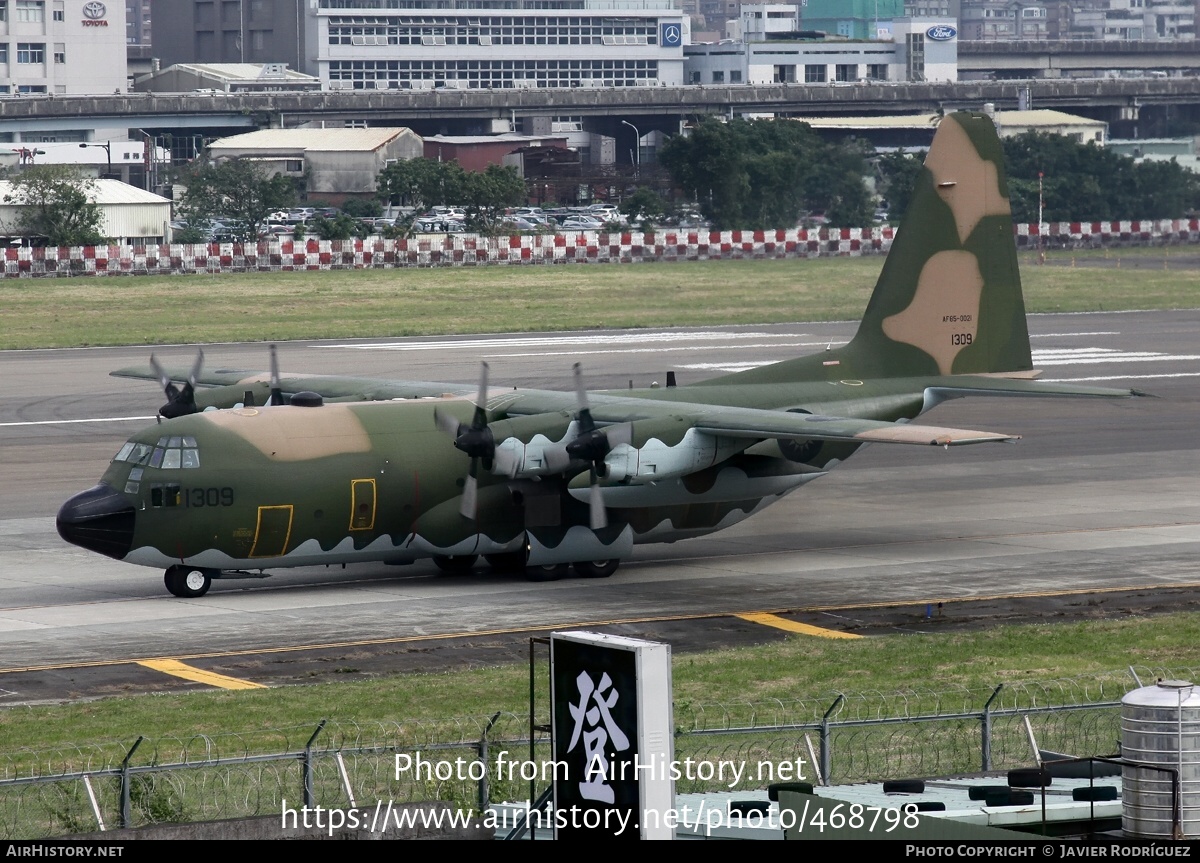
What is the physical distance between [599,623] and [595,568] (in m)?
4.32

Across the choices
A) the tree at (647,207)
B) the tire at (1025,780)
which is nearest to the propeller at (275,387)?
the tire at (1025,780)

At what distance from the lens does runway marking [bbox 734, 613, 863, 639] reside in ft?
93.7

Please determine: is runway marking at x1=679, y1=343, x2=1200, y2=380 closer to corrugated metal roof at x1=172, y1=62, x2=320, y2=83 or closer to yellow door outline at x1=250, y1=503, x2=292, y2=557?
yellow door outline at x1=250, y1=503, x2=292, y2=557

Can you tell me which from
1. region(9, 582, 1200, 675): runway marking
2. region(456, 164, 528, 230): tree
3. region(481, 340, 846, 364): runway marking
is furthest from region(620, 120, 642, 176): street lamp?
region(9, 582, 1200, 675): runway marking

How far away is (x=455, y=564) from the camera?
111 feet

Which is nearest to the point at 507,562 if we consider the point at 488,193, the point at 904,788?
the point at 904,788

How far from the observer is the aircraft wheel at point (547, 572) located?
33281 mm

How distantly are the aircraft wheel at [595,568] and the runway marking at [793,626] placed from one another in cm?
436

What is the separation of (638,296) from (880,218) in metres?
43.7

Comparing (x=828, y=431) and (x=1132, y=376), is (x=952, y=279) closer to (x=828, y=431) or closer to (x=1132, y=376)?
(x=828, y=431)

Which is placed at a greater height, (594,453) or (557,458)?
(594,453)

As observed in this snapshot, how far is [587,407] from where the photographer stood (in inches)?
1256

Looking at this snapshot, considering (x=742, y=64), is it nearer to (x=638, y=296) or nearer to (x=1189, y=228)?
(x=1189, y=228)

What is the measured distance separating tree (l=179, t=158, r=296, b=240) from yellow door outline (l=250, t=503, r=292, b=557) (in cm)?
8557
